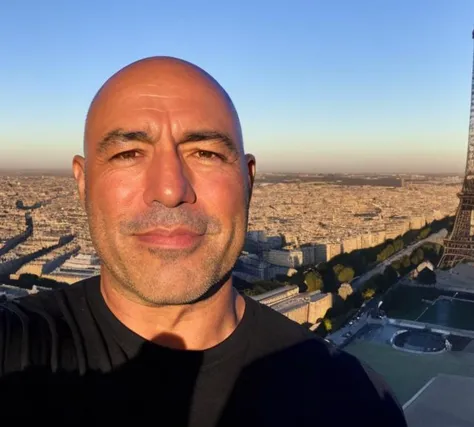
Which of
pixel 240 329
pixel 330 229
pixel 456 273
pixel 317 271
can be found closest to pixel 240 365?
pixel 240 329

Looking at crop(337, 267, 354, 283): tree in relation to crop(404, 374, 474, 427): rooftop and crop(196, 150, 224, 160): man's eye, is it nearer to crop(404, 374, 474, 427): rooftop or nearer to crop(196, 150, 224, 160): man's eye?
crop(404, 374, 474, 427): rooftop

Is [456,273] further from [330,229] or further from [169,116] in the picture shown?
[169,116]

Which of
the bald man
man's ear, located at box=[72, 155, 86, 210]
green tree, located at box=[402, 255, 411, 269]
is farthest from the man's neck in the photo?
green tree, located at box=[402, 255, 411, 269]

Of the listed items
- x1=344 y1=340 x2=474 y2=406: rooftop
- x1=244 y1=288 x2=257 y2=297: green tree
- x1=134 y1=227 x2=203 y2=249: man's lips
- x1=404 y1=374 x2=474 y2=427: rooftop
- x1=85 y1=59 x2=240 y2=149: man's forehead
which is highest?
x1=85 y1=59 x2=240 y2=149: man's forehead

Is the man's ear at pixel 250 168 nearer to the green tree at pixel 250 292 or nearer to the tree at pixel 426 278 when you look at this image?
the green tree at pixel 250 292

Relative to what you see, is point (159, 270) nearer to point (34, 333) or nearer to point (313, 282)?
→ point (34, 333)

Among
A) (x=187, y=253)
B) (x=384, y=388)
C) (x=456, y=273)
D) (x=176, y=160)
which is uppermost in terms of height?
(x=176, y=160)

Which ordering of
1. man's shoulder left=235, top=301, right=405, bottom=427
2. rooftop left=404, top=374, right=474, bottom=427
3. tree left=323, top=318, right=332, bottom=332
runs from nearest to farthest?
man's shoulder left=235, top=301, right=405, bottom=427
rooftop left=404, top=374, right=474, bottom=427
tree left=323, top=318, right=332, bottom=332
